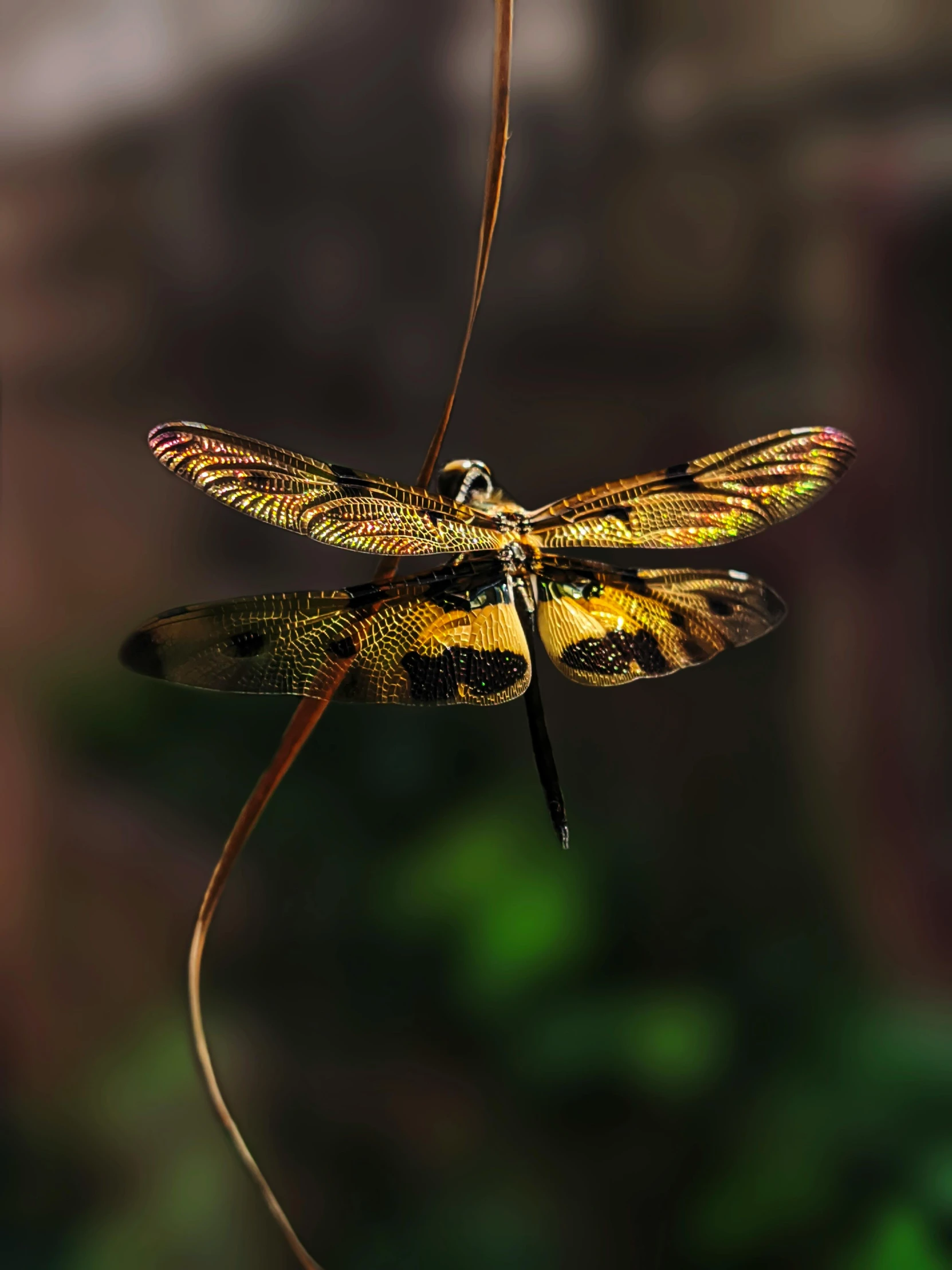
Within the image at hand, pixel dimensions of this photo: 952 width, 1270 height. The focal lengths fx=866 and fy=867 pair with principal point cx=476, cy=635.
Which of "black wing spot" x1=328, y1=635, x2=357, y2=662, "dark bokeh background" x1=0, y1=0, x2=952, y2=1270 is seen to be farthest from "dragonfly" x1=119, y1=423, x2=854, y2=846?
"dark bokeh background" x1=0, y1=0, x2=952, y2=1270

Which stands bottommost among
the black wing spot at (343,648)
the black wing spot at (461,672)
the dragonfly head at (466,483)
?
the black wing spot at (461,672)

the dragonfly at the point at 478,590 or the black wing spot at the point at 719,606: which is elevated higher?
the dragonfly at the point at 478,590

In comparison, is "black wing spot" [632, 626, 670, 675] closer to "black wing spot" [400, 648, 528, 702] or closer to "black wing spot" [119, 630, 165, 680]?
"black wing spot" [400, 648, 528, 702]

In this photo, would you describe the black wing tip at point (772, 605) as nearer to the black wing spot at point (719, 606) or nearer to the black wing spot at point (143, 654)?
the black wing spot at point (719, 606)

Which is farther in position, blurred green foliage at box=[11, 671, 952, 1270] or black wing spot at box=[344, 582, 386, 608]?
blurred green foliage at box=[11, 671, 952, 1270]

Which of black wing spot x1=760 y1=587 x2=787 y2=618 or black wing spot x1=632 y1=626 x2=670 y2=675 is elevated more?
black wing spot x1=760 y1=587 x2=787 y2=618

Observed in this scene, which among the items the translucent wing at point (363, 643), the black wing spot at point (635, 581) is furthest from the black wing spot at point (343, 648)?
the black wing spot at point (635, 581)

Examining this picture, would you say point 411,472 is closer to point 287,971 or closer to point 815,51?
point 287,971
